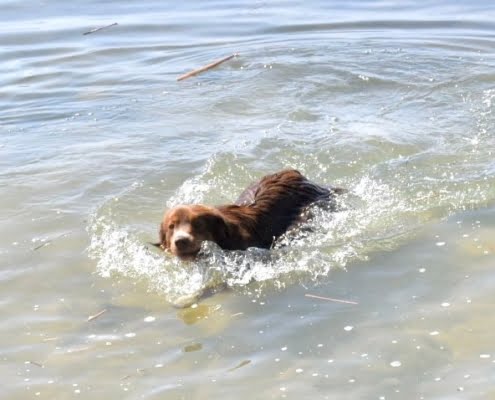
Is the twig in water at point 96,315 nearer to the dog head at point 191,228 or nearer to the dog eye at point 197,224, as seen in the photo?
the dog head at point 191,228

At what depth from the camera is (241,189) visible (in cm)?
980

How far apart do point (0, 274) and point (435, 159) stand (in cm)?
444

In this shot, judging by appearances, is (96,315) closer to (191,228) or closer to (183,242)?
(183,242)

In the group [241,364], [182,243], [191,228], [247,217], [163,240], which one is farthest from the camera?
[247,217]

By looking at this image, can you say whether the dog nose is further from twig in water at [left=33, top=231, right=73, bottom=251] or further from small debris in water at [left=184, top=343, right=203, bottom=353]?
twig in water at [left=33, top=231, right=73, bottom=251]

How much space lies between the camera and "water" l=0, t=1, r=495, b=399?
6.18 metres

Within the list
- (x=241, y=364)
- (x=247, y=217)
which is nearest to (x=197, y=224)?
(x=247, y=217)

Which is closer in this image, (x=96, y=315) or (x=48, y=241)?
(x=96, y=315)

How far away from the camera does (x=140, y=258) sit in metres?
8.15

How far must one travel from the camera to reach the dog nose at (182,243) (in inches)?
297

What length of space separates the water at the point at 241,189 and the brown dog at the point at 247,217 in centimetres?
18

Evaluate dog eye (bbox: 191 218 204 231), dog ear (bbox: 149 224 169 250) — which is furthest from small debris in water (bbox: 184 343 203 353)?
dog ear (bbox: 149 224 169 250)

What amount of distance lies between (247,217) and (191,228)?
2.25ft

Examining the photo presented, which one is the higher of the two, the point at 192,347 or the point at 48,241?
the point at 48,241
